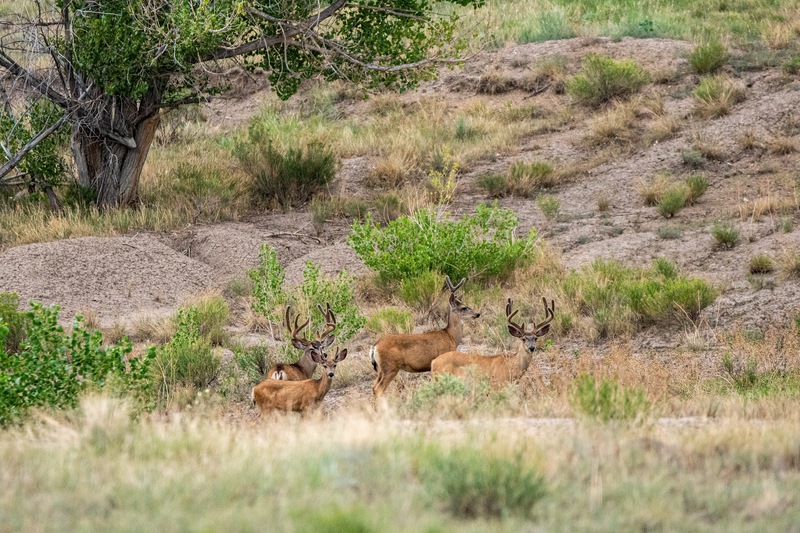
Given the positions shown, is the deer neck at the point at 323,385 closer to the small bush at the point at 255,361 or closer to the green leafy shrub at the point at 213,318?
the small bush at the point at 255,361

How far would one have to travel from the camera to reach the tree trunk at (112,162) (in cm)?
1870

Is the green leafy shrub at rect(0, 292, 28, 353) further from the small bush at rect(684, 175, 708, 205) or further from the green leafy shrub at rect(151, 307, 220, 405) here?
Answer: the small bush at rect(684, 175, 708, 205)

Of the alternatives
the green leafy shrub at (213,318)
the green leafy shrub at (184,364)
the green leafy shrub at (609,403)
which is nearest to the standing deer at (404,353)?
the green leafy shrub at (184,364)

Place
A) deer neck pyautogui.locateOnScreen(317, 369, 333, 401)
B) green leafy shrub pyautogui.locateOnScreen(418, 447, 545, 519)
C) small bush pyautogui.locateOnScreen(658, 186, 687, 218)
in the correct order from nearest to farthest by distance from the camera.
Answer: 1. green leafy shrub pyautogui.locateOnScreen(418, 447, 545, 519)
2. deer neck pyautogui.locateOnScreen(317, 369, 333, 401)
3. small bush pyautogui.locateOnScreen(658, 186, 687, 218)

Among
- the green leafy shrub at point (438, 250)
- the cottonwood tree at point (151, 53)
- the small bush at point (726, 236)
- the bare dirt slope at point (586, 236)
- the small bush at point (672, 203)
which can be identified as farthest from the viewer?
the small bush at point (672, 203)

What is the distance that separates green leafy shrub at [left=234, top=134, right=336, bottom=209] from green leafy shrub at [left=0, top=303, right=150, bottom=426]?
1096cm

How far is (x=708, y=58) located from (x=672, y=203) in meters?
6.78

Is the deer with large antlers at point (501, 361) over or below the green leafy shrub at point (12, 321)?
over

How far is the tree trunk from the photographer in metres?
18.7

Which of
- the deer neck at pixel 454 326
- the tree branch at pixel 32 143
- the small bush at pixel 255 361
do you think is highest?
the tree branch at pixel 32 143

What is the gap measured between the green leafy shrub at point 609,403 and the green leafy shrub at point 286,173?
12.9 metres

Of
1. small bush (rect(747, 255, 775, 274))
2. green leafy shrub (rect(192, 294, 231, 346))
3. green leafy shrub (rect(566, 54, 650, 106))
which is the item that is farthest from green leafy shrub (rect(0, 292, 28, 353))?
green leafy shrub (rect(566, 54, 650, 106))

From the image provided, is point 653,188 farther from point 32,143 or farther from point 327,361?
point 327,361

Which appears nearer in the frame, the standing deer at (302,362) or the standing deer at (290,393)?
the standing deer at (290,393)
